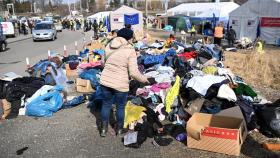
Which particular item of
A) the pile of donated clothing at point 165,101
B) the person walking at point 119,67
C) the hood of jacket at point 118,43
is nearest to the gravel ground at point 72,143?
the pile of donated clothing at point 165,101

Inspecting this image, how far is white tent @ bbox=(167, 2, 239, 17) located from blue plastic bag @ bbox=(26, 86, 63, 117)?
33996 mm

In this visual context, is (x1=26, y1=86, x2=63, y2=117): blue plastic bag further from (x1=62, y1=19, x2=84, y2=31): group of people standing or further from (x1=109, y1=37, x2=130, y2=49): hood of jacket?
(x1=62, y1=19, x2=84, y2=31): group of people standing

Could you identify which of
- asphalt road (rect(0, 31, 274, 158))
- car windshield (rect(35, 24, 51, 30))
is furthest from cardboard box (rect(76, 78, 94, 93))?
car windshield (rect(35, 24, 51, 30))

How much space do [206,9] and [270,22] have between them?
21.3 meters

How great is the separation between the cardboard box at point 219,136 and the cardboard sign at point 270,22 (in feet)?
Result: 75.2

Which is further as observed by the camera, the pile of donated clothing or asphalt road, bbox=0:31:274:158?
the pile of donated clothing

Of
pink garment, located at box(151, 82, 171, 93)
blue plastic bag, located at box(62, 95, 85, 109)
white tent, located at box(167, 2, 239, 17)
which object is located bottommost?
blue plastic bag, located at box(62, 95, 85, 109)

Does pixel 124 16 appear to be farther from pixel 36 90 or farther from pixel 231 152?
pixel 231 152

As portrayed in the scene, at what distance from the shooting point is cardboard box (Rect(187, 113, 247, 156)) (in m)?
5.55

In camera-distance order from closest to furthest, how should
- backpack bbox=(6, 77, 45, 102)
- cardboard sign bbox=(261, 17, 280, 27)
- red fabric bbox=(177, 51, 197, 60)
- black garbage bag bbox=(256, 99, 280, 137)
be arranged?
black garbage bag bbox=(256, 99, 280, 137) < backpack bbox=(6, 77, 45, 102) < red fabric bbox=(177, 51, 197, 60) < cardboard sign bbox=(261, 17, 280, 27)

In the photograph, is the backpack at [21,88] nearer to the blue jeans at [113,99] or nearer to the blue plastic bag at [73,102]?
the blue plastic bag at [73,102]

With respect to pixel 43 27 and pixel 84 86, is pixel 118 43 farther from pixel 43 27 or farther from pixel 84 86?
pixel 43 27

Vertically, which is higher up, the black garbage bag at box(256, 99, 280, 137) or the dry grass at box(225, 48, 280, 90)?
the black garbage bag at box(256, 99, 280, 137)

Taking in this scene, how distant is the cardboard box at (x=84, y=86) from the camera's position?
9.91 m
